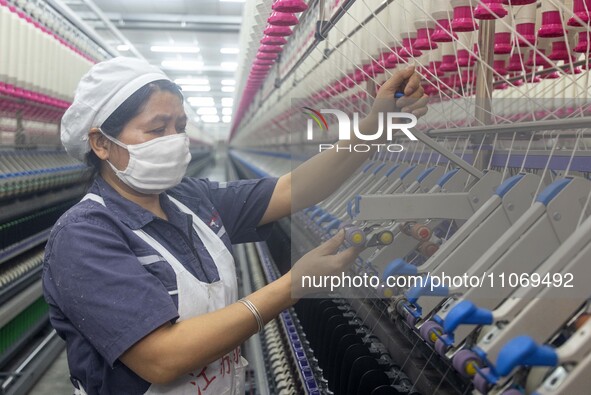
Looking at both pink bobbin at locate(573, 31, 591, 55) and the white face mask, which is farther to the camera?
pink bobbin at locate(573, 31, 591, 55)

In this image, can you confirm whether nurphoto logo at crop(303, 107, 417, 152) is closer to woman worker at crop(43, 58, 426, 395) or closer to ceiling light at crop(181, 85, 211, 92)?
woman worker at crop(43, 58, 426, 395)

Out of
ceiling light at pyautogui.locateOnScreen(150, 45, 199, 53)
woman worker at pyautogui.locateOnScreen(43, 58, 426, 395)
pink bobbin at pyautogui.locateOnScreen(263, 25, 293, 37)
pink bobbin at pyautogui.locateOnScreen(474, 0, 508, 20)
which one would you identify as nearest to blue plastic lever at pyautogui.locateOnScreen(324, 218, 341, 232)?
woman worker at pyautogui.locateOnScreen(43, 58, 426, 395)

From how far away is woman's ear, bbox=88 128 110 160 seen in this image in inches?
68.7

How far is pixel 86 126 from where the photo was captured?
5.65ft

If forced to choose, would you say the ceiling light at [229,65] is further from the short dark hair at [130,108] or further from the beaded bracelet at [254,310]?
the beaded bracelet at [254,310]

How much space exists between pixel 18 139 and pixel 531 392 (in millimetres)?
4899

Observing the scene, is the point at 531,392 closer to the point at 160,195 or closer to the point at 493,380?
the point at 493,380

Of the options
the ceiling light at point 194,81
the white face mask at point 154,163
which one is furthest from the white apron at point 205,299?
the ceiling light at point 194,81

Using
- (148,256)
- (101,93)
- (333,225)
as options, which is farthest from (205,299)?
(101,93)

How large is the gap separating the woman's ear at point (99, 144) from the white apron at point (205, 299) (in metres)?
0.11

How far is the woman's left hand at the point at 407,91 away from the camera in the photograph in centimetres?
153

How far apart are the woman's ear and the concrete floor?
299 centimetres

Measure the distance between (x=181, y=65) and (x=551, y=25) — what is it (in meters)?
17.0

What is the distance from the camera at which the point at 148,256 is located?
1.65 m
